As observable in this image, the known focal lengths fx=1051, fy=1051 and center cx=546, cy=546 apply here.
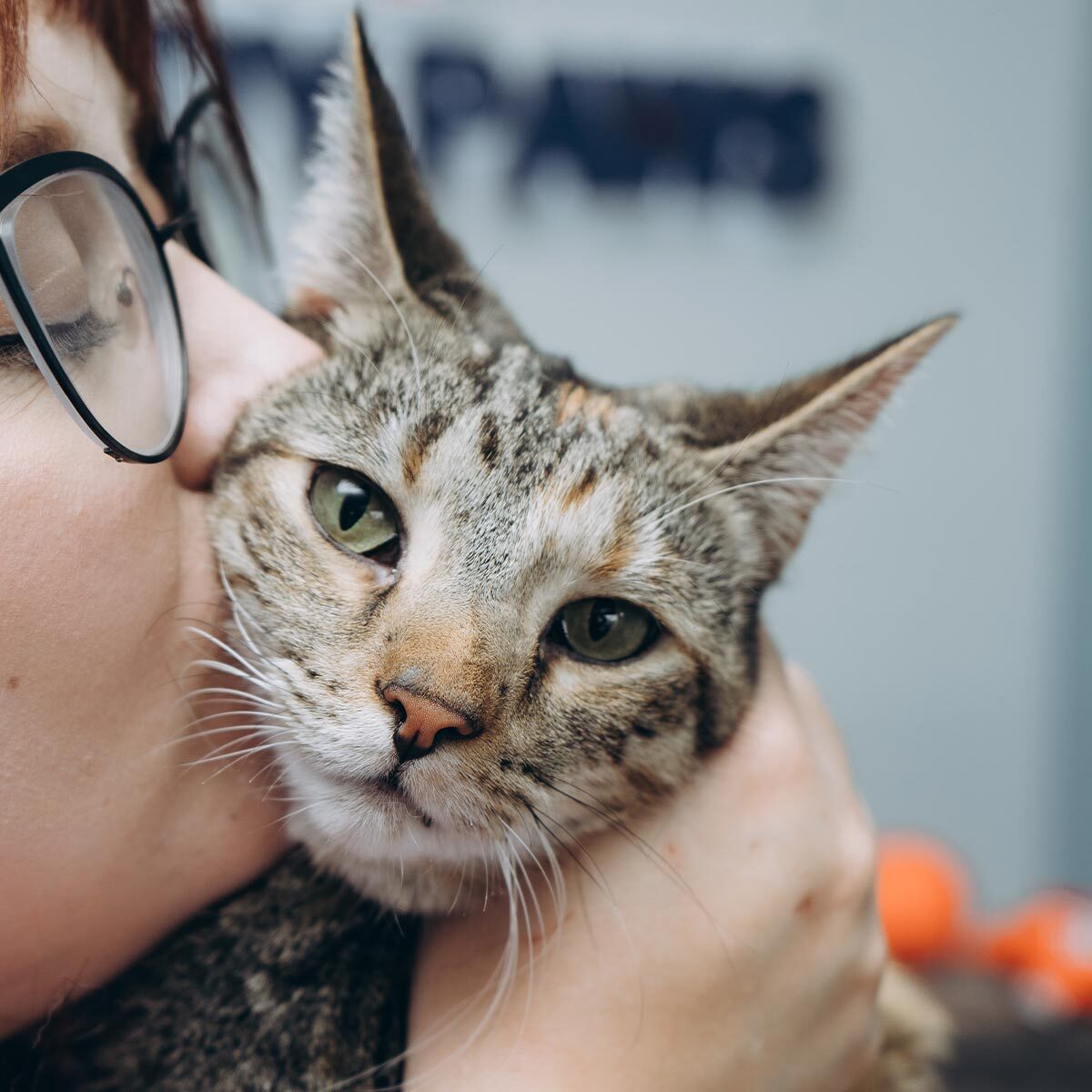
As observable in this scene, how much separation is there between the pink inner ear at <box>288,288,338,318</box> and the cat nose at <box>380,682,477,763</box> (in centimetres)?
47

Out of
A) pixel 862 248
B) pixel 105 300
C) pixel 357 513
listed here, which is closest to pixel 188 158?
pixel 105 300

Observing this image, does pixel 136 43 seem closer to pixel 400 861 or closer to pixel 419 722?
pixel 419 722

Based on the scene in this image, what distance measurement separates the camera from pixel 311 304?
3.63 feet

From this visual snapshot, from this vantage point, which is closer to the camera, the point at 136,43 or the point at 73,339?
the point at 73,339

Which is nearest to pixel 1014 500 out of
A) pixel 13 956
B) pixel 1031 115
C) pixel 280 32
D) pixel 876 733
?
pixel 876 733

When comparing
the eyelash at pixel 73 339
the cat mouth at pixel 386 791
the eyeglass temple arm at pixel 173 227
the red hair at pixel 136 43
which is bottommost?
the cat mouth at pixel 386 791

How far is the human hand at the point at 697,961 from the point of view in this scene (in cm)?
87

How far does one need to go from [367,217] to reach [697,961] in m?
0.75

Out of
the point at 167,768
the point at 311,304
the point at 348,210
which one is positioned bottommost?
the point at 167,768

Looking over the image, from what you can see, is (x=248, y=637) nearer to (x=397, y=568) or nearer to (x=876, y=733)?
(x=397, y=568)

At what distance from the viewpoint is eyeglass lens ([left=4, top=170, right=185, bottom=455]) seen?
2.39 ft

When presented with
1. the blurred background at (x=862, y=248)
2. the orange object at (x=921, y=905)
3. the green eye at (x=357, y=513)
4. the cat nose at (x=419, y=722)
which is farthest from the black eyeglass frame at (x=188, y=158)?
the orange object at (x=921, y=905)

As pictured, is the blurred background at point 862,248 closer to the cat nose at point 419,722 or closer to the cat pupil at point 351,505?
the cat pupil at point 351,505

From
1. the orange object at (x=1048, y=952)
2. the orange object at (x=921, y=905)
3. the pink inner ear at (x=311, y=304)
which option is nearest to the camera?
the pink inner ear at (x=311, y=304)
